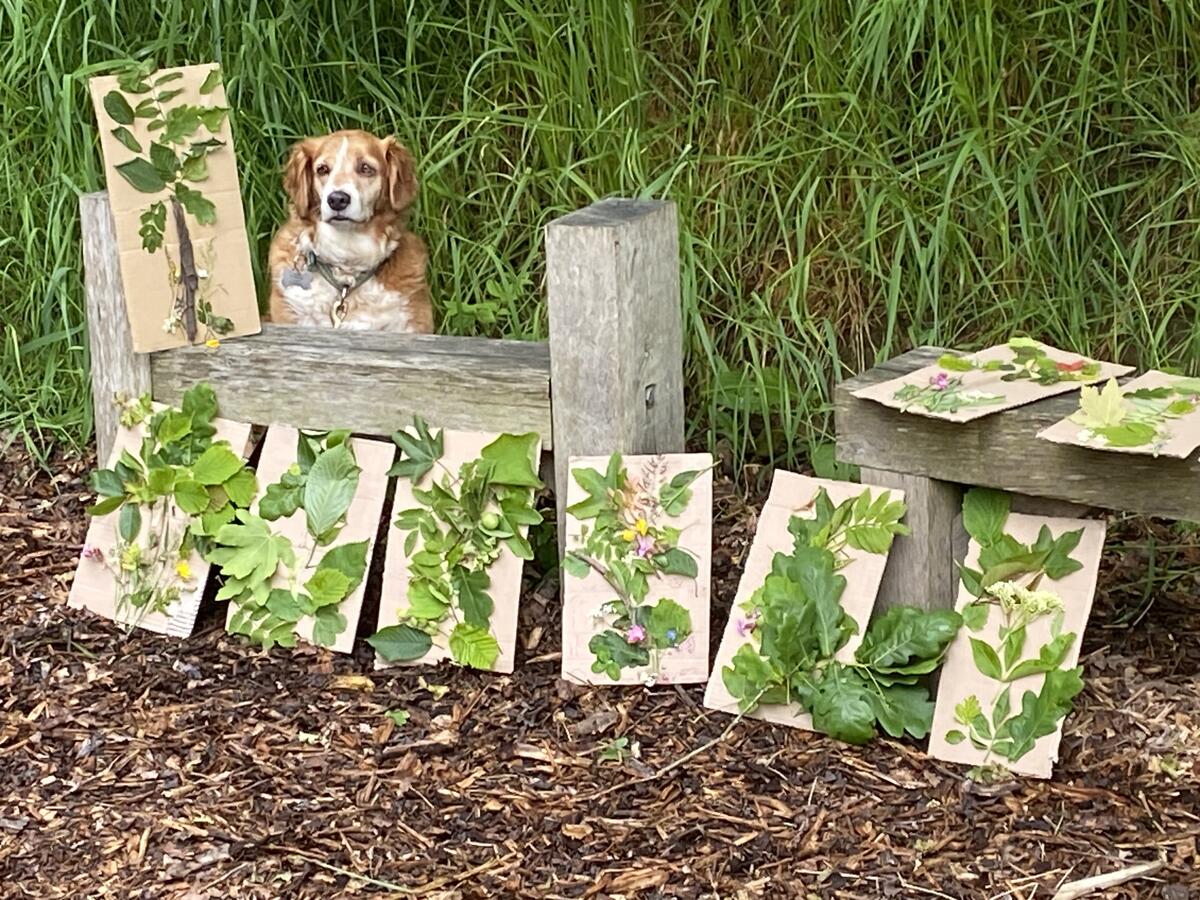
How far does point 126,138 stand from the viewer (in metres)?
3.74

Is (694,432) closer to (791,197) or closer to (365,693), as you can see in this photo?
(791,197)

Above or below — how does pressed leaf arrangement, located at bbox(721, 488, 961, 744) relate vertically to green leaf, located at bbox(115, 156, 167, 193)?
below

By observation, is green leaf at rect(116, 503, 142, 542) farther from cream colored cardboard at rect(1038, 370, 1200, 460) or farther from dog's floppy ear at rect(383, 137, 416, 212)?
cream colored cardboard at rect(1038, 370, 1200, 460)

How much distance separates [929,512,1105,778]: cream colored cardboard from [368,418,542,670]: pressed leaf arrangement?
35.3 inches

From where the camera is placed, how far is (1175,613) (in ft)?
12.3

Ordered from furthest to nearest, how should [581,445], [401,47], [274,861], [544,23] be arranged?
[401,47] < [544,23] < [581,445] < [274,861]

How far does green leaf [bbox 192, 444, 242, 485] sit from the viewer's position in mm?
3828

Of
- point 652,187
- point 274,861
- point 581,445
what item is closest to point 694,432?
point 652,187

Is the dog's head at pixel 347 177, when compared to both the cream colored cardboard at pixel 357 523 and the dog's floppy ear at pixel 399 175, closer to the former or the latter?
the dog's floppy ear at pixel 399 175

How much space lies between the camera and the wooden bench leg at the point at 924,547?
3.27 metres

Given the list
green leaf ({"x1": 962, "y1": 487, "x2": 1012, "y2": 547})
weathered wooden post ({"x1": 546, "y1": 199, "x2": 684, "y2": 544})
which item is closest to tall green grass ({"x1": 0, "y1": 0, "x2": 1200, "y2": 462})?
weathered wooden post ({"x1": 546, "y1": 199, "x2": 684, "y2": 544})

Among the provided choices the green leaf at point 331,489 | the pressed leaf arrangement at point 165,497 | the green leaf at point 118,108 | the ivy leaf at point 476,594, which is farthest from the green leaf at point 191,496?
the green leaf at point 118,108

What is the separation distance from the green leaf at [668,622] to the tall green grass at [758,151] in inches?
31.0

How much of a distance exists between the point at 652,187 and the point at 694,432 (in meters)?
0.65
